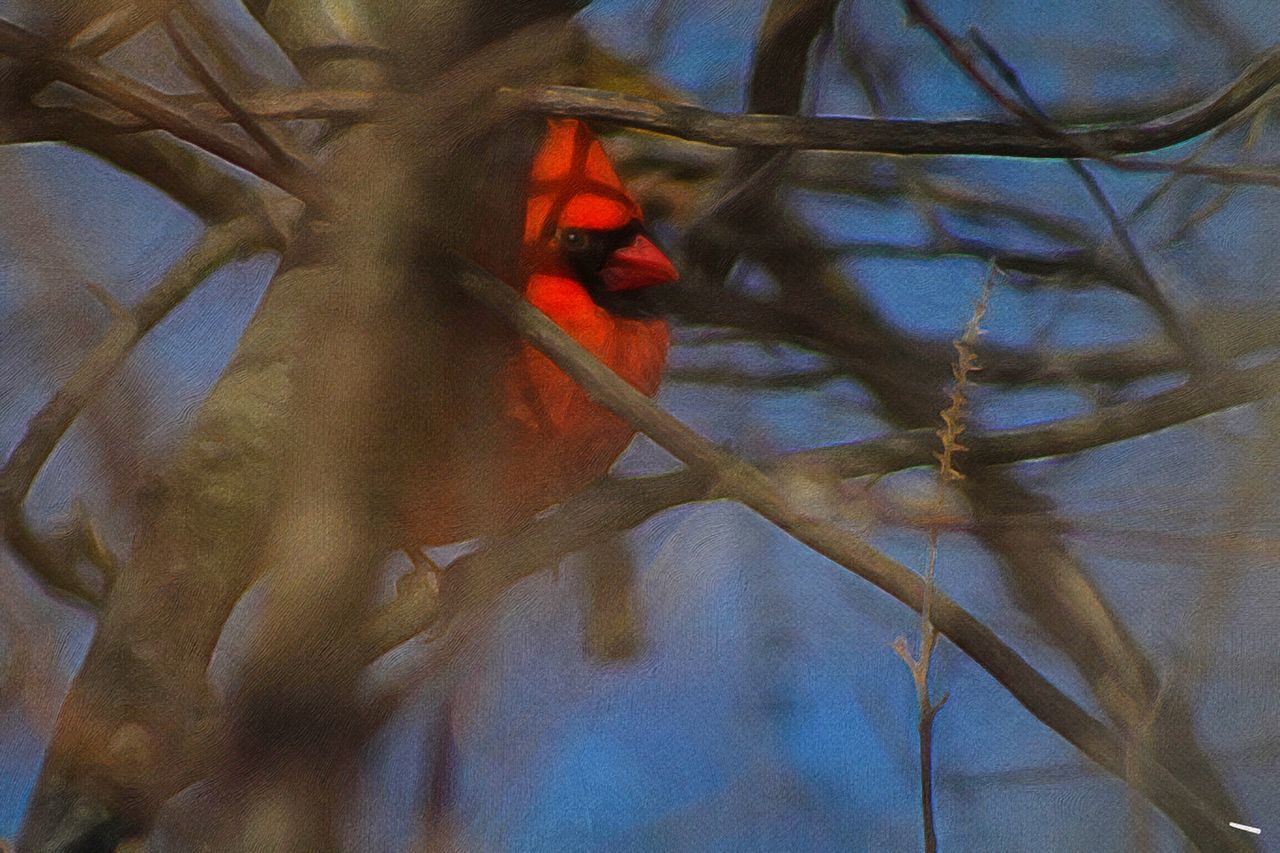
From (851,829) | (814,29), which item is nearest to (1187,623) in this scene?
(851,829)

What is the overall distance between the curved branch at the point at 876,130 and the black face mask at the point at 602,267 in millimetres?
89

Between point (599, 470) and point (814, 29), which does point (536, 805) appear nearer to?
point (599, 470)

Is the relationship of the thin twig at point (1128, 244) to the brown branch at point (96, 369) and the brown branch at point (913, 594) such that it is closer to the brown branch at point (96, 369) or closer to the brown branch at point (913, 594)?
the brown branch at point (913, 594)

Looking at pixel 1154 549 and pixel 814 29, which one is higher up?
pixel 814 29

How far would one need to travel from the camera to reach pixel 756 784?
33.8 inches

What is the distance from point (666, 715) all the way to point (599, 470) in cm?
19

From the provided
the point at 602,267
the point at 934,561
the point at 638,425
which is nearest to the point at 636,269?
the point at 602,267

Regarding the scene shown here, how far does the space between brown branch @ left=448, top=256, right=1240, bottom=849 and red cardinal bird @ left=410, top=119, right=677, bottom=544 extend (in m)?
0.02

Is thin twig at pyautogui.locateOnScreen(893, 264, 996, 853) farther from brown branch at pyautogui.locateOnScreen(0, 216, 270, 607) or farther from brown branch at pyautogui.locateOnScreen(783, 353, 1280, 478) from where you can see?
brown branch at pyautogui.locateOnScreen(0, 216, 270, 607)

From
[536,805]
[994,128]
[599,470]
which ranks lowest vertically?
[536,805]

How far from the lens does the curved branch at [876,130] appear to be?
93 centimetres

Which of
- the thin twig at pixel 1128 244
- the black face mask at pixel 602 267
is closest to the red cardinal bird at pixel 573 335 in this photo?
the black face mask at pixel 602 267

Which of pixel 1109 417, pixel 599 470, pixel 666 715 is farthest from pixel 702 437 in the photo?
pixel 1109 417

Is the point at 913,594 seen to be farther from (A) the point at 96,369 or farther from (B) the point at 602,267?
(A) the point at 96,369
